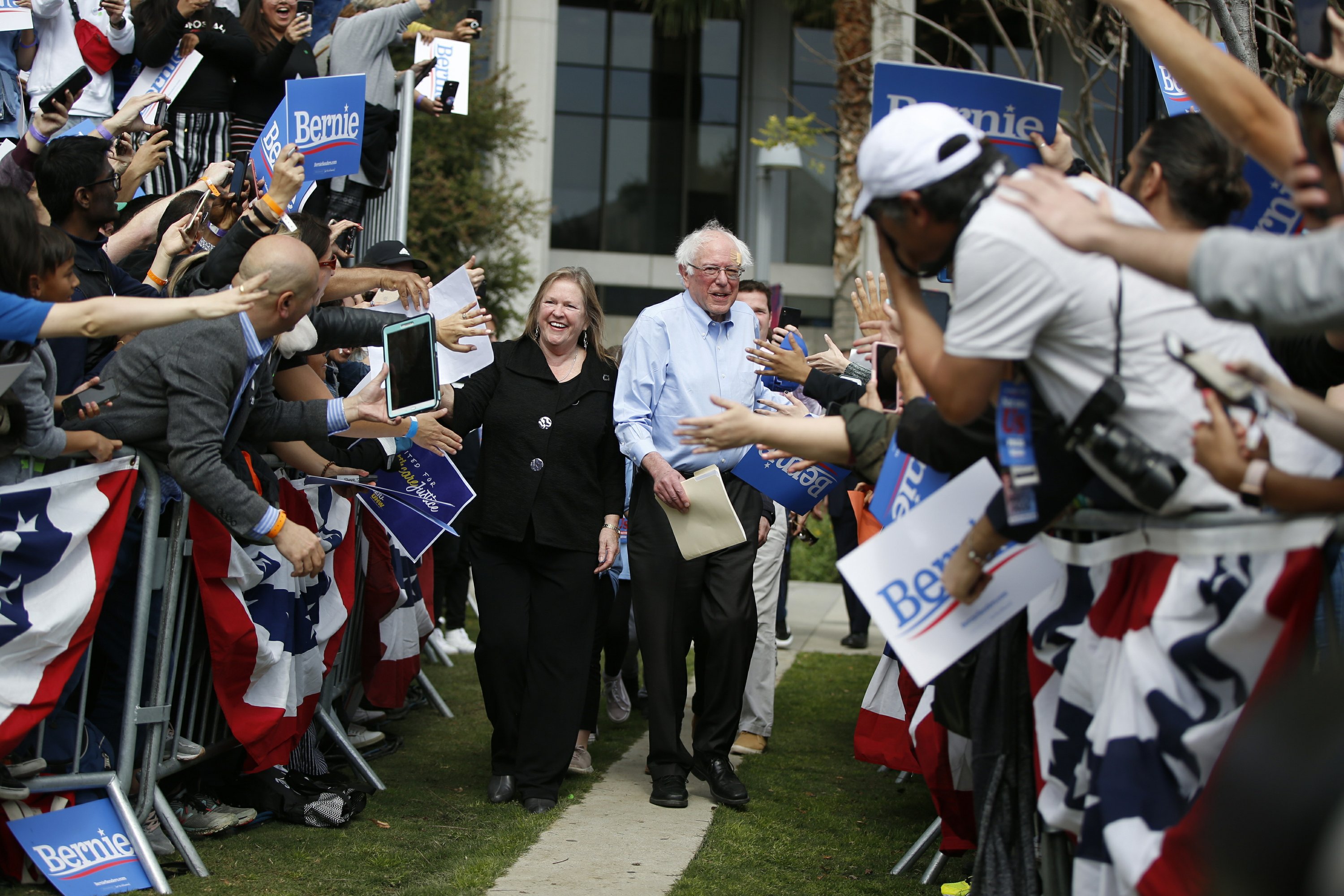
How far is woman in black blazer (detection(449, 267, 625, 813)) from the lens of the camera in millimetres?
5387

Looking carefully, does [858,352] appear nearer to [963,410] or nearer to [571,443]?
[571,443]

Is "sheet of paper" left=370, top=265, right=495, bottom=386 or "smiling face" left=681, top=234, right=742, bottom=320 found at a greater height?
"smiling face" left=681, top=234, right=742, bottom=320

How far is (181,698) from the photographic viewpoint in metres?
4.34

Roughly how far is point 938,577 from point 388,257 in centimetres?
386

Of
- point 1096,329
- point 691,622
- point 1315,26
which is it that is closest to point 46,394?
point 691,622

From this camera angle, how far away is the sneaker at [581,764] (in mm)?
5875

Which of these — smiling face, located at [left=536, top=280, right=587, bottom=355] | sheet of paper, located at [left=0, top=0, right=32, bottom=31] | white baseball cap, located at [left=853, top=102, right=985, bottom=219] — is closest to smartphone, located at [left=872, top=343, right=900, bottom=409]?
white baseball cap, located at [left=853, top=102, right=985, bottom=219]

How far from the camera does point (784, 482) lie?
480cm

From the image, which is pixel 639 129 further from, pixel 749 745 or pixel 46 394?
pixel 46 394

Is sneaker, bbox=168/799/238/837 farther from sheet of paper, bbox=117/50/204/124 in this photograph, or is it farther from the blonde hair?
sheet of paper, bbox=117/50/204/124

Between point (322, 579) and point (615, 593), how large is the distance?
2.25 meters

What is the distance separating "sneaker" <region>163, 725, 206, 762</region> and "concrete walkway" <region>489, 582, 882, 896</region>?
1.16m

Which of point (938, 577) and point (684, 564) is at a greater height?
point (938, 577)

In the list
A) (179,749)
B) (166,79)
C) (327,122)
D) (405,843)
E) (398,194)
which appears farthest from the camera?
(398,194)
